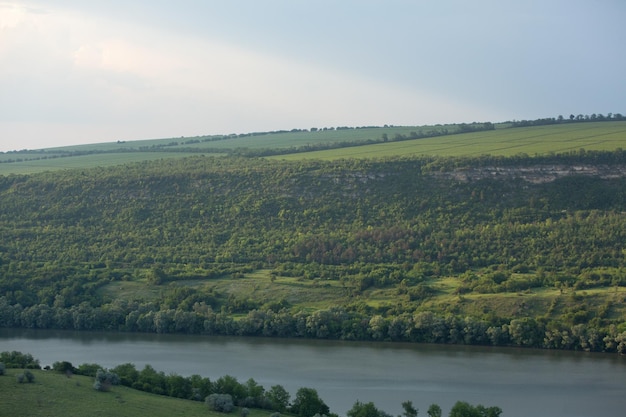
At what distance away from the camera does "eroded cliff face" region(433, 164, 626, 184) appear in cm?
10538

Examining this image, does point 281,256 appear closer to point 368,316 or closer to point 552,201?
point 368,316

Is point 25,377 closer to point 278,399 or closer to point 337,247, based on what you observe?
point 278,399

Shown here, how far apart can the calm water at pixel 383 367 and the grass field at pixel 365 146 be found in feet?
170

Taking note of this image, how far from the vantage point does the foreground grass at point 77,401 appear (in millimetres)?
40375

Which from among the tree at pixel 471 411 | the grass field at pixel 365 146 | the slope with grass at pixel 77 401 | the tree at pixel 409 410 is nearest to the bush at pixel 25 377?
the slope with grass at pixel 77 401

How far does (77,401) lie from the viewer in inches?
1678

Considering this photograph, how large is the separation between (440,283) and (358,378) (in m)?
25.1

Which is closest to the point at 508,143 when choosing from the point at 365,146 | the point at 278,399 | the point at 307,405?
the point at 365,146

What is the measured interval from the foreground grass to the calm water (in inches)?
386

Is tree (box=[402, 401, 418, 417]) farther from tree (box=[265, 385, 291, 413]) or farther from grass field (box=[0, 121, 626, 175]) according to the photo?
grass field (box=[0, 121, 626, 175])

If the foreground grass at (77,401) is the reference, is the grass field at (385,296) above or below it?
below

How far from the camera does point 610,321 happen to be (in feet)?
225

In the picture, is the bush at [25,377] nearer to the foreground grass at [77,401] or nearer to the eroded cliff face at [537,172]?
the foreground grass at [77,401]

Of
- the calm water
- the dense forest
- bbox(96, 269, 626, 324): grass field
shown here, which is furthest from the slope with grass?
bbox(96, 269, 626, 324): grass field
